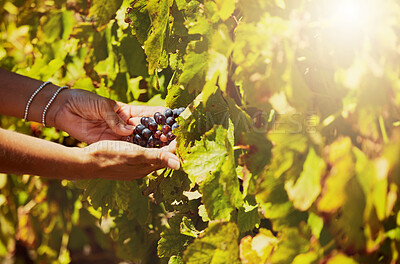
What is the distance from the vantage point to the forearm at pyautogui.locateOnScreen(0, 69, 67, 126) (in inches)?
61.9

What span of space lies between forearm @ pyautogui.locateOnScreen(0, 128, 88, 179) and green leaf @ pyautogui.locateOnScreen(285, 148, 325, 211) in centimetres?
76

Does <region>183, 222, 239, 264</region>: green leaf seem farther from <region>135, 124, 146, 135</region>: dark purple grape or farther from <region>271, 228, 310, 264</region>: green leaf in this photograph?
<region>135, 124, 146, 135</region>: dark purple grape

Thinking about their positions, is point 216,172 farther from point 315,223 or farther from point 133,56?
point 133,56

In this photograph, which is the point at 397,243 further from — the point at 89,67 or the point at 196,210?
the point at 89,67

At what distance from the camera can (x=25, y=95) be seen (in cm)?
158

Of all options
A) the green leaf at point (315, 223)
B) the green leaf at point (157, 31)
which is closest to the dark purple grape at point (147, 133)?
the green leaf at point (157, 31)

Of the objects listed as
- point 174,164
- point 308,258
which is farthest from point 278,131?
point 174,164

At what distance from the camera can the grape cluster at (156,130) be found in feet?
4.06

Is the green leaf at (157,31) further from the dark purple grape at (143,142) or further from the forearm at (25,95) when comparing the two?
the forearm at (25,95)

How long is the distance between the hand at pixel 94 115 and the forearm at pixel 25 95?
0.03m

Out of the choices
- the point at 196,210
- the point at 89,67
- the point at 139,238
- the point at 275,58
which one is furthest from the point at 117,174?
the point at 275,58

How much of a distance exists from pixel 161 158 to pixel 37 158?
369 millimetres

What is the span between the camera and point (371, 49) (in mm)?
618

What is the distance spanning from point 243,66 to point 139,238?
45.1 inches
